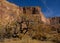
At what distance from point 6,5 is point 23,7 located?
64.2ft

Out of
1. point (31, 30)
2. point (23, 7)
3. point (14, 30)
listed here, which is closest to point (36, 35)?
point (31, 30)

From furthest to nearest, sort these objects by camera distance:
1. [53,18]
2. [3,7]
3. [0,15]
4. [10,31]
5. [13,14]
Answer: [53,18] → [13,14] → [3,7] → [0,15] → [10,31]

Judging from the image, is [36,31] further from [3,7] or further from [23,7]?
[23,7]

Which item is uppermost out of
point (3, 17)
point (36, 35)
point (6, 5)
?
point (6, 5)

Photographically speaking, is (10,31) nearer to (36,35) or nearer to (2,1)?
(36,35)

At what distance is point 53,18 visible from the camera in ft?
359

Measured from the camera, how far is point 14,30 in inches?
1309

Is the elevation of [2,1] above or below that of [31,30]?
above

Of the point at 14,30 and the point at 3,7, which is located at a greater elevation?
the point at 3,7

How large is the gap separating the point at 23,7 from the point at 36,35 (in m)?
44.5

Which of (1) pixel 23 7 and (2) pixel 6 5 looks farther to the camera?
(1) pixel 23 7

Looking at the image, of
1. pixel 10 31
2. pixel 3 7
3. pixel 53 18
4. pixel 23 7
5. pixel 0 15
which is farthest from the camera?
pixel 53 18

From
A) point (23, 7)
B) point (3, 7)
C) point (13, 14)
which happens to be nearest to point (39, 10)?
point (23, 7)

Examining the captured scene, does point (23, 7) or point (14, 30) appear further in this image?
point (23, 7)
